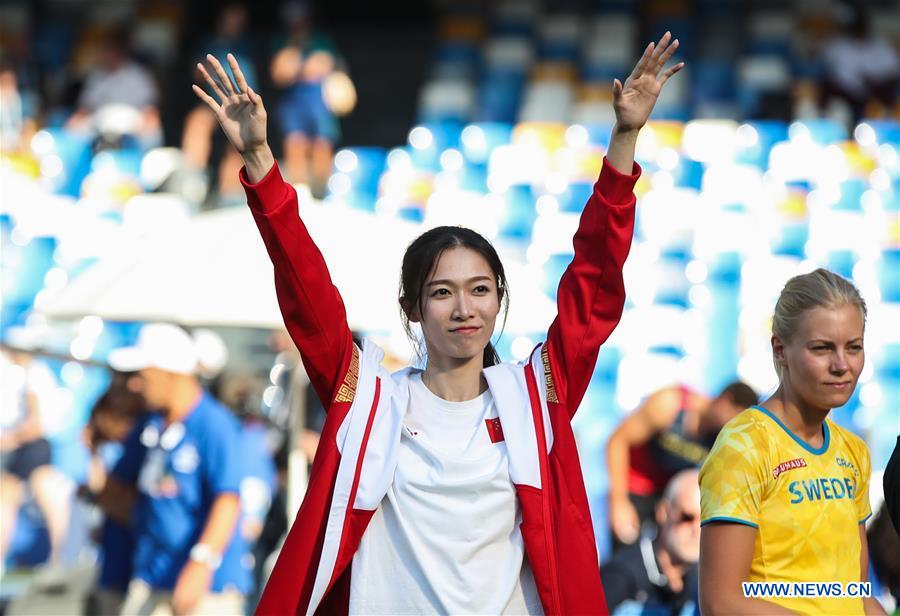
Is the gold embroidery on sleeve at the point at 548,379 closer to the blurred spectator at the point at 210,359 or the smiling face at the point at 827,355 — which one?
the smiling face at the point at 827,355

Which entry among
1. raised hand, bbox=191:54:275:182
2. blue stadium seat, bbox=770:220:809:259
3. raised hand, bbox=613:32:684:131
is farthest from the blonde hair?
blue stadium seat, bbox=770:220:809:259

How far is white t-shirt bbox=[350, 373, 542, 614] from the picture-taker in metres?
2.59

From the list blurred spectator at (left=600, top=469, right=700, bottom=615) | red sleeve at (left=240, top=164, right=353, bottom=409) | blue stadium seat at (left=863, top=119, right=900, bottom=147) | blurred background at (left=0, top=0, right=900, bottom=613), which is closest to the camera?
red sleeve at (left=240, top=164, right=353, bottom=409)

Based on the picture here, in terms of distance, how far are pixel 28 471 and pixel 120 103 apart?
4.75 m

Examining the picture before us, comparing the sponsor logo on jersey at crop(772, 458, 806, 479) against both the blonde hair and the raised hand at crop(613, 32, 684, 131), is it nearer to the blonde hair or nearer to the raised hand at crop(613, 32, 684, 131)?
the blonde hair

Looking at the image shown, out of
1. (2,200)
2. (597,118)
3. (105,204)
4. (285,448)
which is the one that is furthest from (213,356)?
(597,118)

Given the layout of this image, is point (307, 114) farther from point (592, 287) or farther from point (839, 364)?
point (839, 364)

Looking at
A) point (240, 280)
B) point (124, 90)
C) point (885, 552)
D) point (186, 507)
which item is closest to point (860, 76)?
point (124, 90)

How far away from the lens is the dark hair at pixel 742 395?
5043 millimetres

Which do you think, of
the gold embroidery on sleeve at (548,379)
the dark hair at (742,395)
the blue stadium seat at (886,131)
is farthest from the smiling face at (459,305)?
the blue stadium seat at (886,131)

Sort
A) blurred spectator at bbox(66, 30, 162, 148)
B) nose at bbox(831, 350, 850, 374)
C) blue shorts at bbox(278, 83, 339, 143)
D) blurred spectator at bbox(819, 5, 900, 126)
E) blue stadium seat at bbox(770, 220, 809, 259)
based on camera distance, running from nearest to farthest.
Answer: nose at bbox(831, 350, 850, 374) < blue stadium seat at bbox(770, 220, 809, 259) < blue shorts at bbox(278, 83, 339, 143) < blurred spectator at bbox(819, 5, 900, 126) < blurred spectator at bbox(66, 30, 162, 148)

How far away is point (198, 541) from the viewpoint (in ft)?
18.5

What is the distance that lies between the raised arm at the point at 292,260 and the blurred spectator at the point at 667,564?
6.50 feet

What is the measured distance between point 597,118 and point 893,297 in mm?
3115
